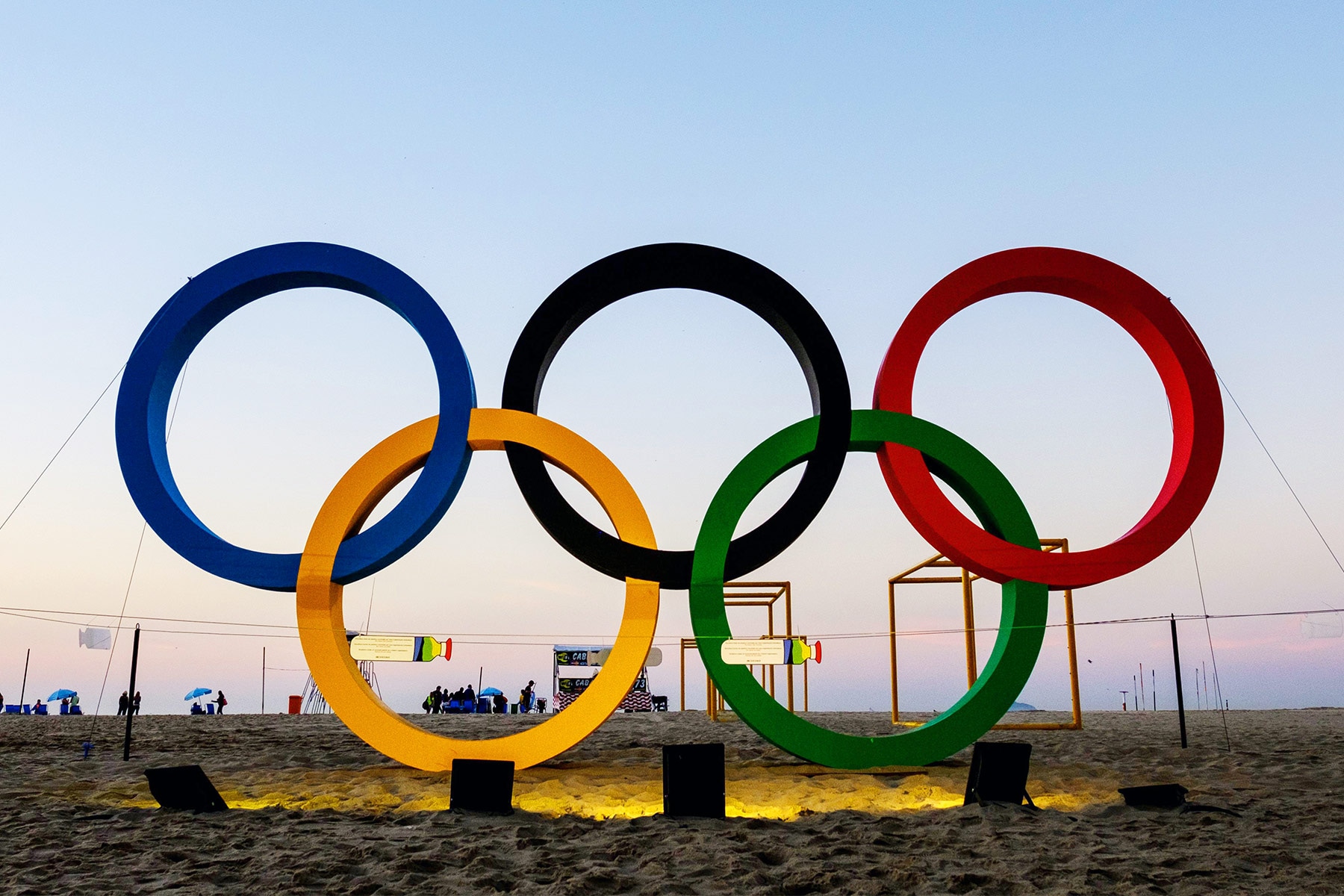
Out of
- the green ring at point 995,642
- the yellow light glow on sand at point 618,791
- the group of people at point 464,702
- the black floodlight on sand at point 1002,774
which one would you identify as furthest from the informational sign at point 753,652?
the group of people at point 464,702

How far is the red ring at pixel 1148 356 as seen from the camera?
10250 millimetres

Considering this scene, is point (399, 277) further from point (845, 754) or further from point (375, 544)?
point (845, 754)

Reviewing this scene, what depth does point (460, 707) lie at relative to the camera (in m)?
24.4

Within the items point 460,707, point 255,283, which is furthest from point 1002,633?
point 460,707

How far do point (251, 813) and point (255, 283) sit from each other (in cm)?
568

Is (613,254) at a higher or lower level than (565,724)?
higher

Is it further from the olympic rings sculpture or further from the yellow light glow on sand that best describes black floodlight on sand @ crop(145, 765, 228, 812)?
the olympic rings sculpture

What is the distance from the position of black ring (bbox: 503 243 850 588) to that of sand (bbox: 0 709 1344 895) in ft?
7.33

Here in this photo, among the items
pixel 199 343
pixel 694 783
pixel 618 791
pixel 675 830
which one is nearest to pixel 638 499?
pixel 618 791

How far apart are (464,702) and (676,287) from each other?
54.8ft

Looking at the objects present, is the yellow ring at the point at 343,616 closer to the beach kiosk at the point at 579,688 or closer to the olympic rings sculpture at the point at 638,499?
the olympic rings sculpture at the point at 638,499

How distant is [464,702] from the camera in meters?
24.5

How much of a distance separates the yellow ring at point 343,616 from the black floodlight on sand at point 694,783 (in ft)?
4.61

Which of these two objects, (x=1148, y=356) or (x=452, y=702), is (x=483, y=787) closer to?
(x=1148, y=356)
